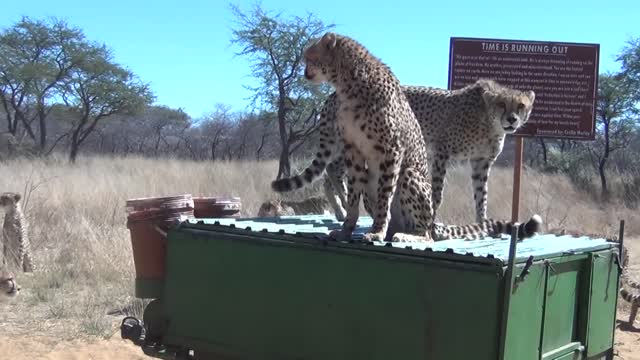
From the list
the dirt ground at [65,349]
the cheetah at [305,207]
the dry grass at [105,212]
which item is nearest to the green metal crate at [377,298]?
the dirt ground at [65,349]

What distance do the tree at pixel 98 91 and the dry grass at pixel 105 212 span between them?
639 centimetres

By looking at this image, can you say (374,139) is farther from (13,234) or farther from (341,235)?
(13,234)

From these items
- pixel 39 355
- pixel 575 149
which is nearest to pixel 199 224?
pixel 39 355

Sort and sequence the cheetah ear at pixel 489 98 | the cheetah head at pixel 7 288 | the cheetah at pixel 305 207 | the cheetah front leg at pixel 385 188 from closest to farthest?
the cheetah front leg at pixel 385 188, the cheetah ear at pixel 489 98, the cheetah head at pixel 7 288, the cheetah at pixel 305 207

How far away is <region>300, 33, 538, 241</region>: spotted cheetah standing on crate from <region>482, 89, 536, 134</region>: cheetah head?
5.15 feet

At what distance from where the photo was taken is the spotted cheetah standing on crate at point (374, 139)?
395 centimetres

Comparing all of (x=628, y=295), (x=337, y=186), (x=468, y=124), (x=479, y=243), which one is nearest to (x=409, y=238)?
(x=479, y=243)

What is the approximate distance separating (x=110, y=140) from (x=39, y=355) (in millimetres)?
27423

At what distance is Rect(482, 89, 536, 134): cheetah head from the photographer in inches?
220

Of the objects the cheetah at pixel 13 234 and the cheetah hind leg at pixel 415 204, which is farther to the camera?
the cheetah at pixel 13 234

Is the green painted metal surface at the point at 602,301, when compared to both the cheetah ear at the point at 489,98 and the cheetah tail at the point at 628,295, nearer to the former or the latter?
the cheetah ear at the point at 489,98

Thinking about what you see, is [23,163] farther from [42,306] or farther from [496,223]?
[496,223]

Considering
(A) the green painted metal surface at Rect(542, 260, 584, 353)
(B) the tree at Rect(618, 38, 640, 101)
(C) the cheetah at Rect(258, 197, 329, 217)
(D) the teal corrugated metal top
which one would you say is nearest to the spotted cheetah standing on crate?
(D) the teal corrugated metal top

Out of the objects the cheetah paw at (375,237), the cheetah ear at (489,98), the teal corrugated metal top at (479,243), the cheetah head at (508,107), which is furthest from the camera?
the cheetah ear at (489,98)
